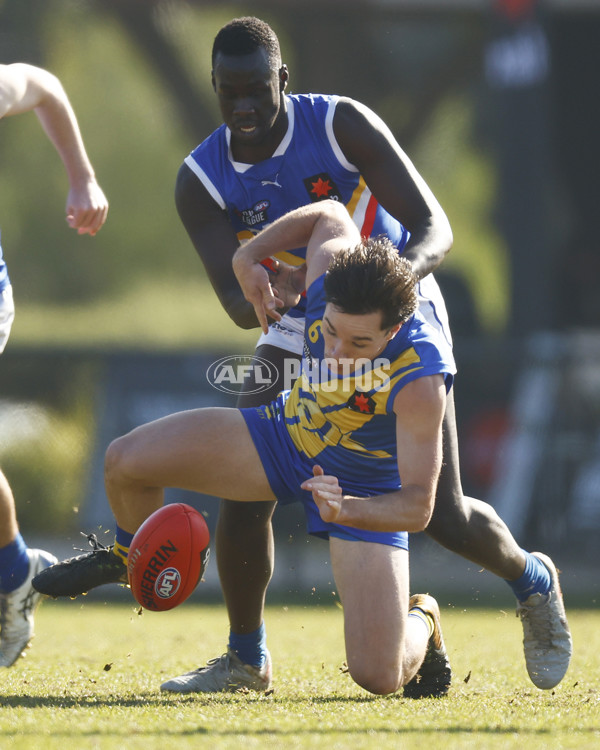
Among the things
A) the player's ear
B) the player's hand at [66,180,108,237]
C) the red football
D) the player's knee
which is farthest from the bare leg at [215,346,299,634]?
the player's ear

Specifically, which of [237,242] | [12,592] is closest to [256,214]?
[237,242]

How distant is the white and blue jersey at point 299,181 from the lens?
4098 millimetres

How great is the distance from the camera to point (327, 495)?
3299 mm

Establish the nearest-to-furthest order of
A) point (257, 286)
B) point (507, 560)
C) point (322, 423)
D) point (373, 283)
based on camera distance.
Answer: point (373, 283), point (257, 286), point (322, 423), point (507, 560)

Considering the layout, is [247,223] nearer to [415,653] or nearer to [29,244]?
[415,653]

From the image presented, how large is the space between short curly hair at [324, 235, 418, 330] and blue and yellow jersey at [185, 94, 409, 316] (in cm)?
65

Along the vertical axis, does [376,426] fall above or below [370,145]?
below

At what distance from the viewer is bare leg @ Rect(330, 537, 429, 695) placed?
366 cm

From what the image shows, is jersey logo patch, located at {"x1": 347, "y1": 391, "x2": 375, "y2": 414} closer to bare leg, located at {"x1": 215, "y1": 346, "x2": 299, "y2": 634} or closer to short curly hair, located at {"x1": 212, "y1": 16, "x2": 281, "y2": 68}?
bare leg, located at {"x1": 215, "y1": 346, "x2": 299, "y2": 634}

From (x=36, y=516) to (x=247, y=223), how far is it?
6.25 meters

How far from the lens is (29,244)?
44.2 ft

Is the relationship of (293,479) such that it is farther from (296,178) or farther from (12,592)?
(12,592)

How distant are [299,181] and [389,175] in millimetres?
335

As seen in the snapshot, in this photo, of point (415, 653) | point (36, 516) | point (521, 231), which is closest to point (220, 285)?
point (415, 653)
